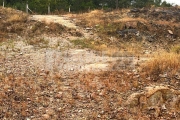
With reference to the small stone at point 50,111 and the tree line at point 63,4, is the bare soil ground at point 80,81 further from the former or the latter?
the tree line at point 63,4

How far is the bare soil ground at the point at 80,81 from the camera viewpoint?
8.32m

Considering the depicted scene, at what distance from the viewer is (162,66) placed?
401 inches

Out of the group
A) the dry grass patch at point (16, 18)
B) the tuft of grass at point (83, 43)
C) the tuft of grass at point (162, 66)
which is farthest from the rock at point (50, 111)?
the dry grass patch at point (16, 18)

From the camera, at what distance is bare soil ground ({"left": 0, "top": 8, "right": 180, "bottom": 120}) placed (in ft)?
27.3

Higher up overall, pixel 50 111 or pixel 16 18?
pixel 16 18

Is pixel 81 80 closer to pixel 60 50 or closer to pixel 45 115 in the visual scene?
pixel 45 115

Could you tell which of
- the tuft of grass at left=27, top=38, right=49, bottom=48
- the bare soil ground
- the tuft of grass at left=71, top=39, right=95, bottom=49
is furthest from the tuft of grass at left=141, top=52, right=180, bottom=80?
the tuft of grass at left=27, top=38, right=49, bottom=48

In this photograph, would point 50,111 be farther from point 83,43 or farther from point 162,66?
point 83,43

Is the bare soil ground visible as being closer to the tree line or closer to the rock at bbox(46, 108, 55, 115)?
the rock at bbox(46, 108, 55, 115)

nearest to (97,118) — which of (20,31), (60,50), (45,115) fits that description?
(45,115)

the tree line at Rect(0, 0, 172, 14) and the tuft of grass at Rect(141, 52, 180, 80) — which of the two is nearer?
the tuft of grass at Rect(141, 52, 180, 80)

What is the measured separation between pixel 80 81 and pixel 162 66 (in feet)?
9.06

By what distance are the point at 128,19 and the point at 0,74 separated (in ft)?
39.8

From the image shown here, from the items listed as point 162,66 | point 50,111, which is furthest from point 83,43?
point 50,111
